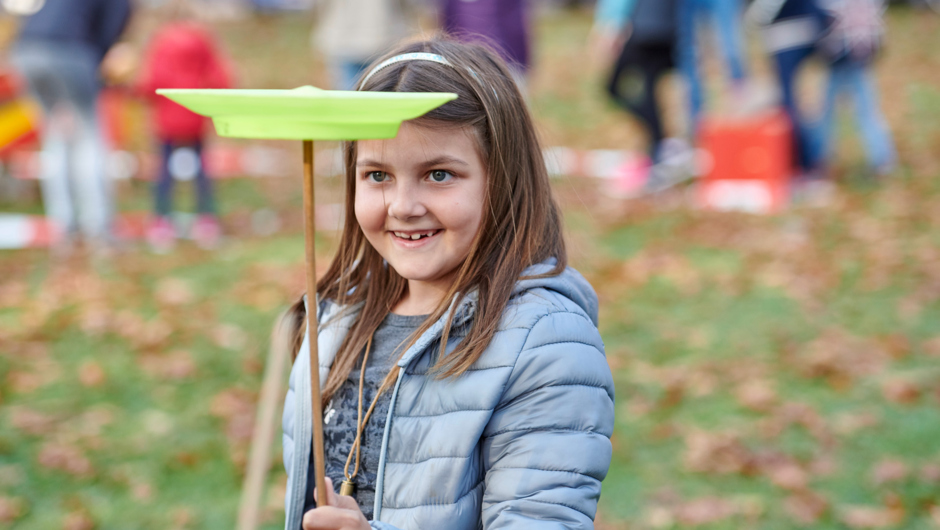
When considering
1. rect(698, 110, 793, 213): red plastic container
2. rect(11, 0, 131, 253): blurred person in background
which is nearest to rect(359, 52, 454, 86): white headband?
rect(11, 0, 131, 253): blurred person in background

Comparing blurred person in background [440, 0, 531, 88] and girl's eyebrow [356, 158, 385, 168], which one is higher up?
blurred person in background [440, 0, 531, 88]

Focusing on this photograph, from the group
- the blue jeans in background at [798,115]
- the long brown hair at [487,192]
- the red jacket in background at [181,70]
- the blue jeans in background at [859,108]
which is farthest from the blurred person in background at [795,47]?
the long brown hair at [487,192]

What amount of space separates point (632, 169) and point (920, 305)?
340 cm

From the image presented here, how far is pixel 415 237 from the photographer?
5.17 feet

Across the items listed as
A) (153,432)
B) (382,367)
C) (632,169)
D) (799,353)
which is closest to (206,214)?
(153,432)

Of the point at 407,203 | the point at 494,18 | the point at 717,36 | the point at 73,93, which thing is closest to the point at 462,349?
the point at 407,203

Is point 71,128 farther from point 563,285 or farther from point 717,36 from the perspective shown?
Result: point 563,285

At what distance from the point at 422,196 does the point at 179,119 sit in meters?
5.48

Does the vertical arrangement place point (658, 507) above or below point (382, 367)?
below

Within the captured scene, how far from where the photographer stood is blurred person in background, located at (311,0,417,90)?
20.5 ft

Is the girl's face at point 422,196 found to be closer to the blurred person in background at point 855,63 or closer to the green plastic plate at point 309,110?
the green plastic plate at point 309,110

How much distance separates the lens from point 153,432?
402 cm

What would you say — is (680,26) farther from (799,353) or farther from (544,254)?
(544,254)

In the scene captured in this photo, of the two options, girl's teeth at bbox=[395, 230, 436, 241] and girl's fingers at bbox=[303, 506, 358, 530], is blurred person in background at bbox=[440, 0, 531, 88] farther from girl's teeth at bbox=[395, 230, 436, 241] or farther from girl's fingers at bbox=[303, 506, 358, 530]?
girl's fingers at bbox=[303, 506, 358, 530]
